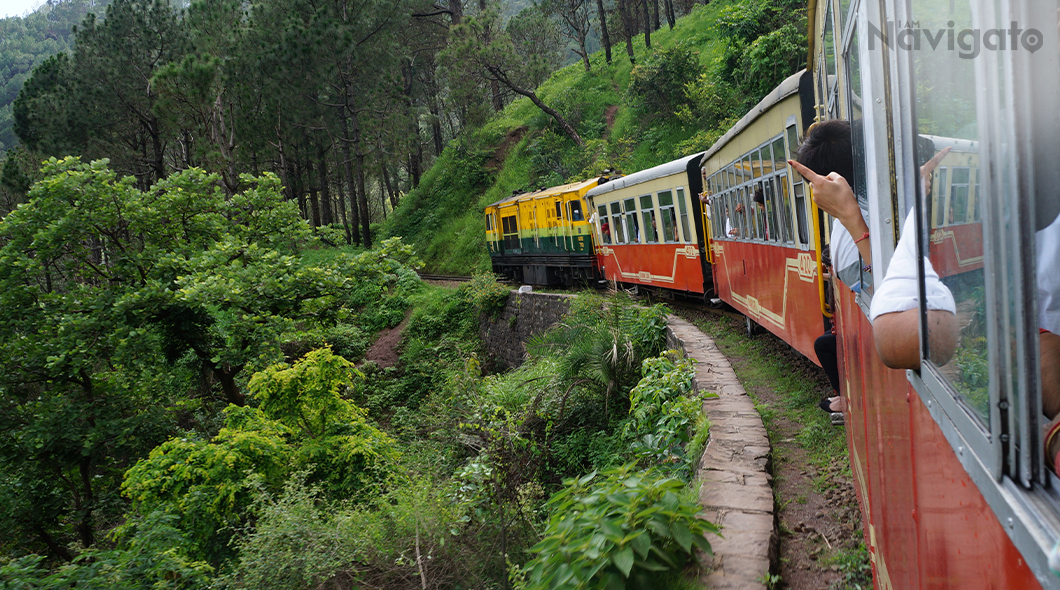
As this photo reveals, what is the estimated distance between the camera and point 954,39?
97cm

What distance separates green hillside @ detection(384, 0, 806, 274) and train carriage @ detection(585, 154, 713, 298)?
272 inches

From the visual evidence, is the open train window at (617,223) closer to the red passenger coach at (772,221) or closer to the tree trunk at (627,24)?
the red passenger coach at (772,221)

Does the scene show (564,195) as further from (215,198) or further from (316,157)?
(316,157)

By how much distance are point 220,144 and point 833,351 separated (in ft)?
74.6

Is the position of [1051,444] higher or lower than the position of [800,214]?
lower

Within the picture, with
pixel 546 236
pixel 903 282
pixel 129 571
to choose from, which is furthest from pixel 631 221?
pixel 903 282

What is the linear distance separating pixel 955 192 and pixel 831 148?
1.56 meters

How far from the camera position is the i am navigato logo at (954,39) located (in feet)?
2.47

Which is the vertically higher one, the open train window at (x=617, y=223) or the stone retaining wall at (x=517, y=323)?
the open train window at (x=617, y=223)

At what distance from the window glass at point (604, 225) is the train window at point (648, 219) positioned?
2.35 m

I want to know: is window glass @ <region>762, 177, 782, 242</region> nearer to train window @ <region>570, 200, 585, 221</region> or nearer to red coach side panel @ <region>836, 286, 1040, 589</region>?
red coach side panel @ <region>836, 286, 1040, 589</region>

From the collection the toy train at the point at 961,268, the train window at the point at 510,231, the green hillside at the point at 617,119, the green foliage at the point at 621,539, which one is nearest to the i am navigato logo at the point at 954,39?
the toy train at the point at 961,268

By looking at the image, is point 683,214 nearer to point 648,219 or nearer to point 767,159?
point 648,219

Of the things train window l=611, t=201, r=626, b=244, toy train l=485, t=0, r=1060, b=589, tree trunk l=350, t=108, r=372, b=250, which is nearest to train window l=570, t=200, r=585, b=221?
train window l=611, t=201, r=626, b=244
